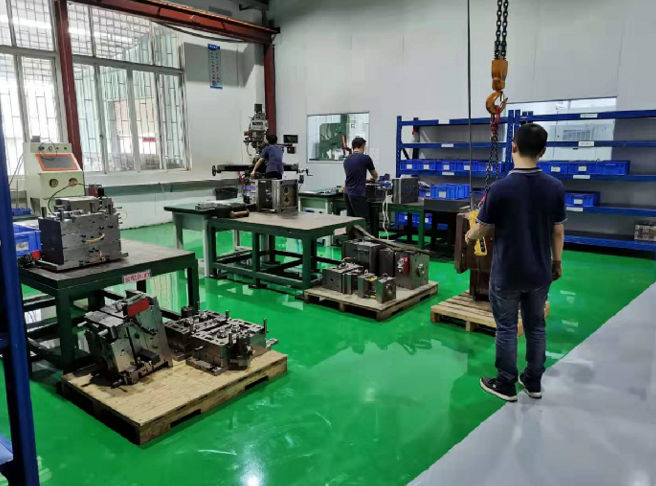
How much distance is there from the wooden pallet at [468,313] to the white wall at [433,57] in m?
4.11

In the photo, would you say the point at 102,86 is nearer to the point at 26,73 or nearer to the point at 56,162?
the point at 26,73

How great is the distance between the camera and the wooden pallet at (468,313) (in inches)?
143

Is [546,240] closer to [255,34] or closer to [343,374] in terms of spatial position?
[343,374]

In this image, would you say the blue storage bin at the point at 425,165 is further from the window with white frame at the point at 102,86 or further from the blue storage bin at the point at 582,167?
the window with white frame at the point at 102,86

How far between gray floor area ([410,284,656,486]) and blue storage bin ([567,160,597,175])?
3.34 meters

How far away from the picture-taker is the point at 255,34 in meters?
9.23

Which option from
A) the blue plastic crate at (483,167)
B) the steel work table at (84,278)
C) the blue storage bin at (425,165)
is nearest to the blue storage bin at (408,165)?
the blue storage bin at (425,165)

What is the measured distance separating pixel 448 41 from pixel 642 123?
2.93 meters

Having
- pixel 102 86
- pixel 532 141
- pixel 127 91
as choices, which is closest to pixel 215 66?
pixel 127 91

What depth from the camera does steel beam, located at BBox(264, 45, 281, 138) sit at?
31.7ft

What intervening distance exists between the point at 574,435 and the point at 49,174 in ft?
14.4

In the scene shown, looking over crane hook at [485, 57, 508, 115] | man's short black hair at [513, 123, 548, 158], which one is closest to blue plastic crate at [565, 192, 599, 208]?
crane hook at [485, 57, 508, 115]

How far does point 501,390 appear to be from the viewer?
9.08 feet

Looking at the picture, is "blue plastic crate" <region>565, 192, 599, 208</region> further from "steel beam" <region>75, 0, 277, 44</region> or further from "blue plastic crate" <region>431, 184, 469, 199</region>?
"steel beam" <region>75, 0, 277, 44</region>
